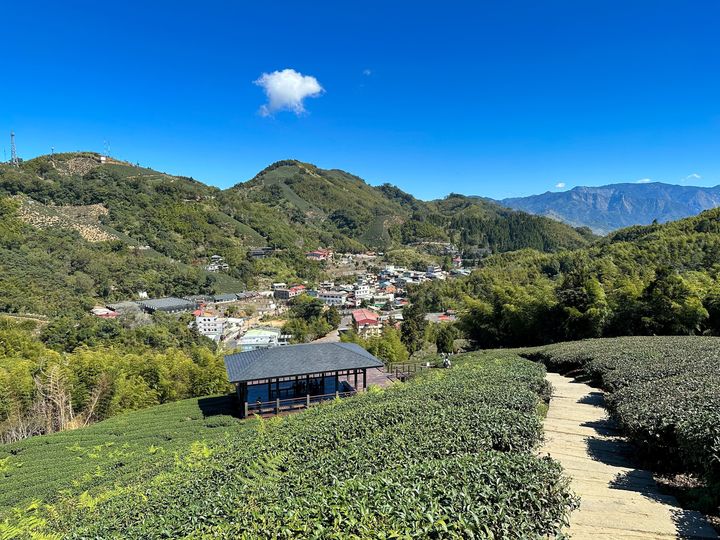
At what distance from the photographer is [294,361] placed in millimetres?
15039

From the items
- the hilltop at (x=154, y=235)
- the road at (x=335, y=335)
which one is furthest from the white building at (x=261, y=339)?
the hilltop at (x=154, y=235)

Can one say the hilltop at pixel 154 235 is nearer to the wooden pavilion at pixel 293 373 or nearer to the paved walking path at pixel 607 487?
the wooden pavilion at pixel 293 373

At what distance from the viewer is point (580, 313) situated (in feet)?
66.5

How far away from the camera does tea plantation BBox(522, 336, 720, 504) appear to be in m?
4.39

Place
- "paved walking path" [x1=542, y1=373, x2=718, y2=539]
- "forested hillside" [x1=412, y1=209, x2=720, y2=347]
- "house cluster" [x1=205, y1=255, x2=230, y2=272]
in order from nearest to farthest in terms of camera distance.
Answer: "paved walking path" [x1=542, y1=373, x2=718, y2=539], "forested hillside" [x1=412, y1=209, x2=720, y2=347], "house cluster" [x1=205, y1=255, x2=230, y2=272]

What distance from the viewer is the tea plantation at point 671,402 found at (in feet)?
14.4

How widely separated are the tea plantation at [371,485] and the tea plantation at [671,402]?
1533 millimetres

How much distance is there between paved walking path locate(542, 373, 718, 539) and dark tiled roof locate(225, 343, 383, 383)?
8.26 meters

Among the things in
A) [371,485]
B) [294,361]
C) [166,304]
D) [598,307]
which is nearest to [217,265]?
[166,304]

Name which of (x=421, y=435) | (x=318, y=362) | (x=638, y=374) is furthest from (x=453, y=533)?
(x=318, y=362)

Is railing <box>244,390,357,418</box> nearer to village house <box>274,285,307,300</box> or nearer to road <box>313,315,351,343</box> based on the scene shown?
road <box>313,315,351,343</box>

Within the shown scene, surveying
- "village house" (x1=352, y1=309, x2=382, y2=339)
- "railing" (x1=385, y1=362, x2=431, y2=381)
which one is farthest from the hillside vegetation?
"village house" (x1=352, y1=309, x2=382, y2=339)

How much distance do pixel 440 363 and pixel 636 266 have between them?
27923 millimetres

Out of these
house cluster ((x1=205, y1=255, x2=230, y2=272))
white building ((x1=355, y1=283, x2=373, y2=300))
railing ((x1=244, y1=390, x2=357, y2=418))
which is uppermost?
house cluster ((x1=205, y1=255, x2=230, y2=272))
